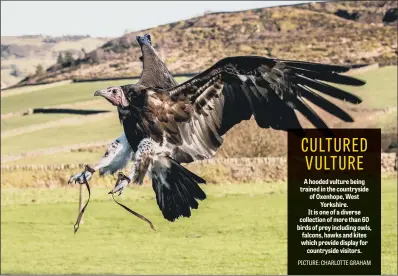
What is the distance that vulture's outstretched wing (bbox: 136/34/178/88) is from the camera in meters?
9.72

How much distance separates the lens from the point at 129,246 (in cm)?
7162

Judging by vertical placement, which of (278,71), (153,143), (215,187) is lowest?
(215,187)

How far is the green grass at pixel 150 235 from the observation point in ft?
207

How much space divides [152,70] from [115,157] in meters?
1.04

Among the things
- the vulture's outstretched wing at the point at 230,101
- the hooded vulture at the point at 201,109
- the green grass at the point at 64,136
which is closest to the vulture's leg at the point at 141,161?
the hooded vulture at the point at 201,109

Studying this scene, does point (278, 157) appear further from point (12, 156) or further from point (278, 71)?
point (278, 71)

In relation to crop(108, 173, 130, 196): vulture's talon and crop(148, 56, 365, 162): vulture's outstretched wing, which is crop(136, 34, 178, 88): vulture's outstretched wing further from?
crop(108, 173, 130, 196): vulture's talon

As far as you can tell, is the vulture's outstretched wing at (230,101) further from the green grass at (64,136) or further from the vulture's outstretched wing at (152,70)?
the green grass at (64,136)

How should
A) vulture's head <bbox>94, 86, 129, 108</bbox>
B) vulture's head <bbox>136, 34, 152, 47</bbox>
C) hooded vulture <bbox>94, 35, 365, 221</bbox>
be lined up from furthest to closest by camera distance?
vulture's head <bbox>136, 34, 152, 47</bbox> < hooded vulture <bbox>94, 35, 365, 221</bbox> < vulture's head <bbox>94, 86, 129, 108</bbox>

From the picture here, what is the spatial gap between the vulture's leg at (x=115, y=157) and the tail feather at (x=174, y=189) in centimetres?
42

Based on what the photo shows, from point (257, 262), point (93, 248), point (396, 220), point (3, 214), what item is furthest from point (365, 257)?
point (3, 214)

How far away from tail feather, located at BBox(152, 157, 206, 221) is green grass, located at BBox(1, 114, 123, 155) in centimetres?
3305

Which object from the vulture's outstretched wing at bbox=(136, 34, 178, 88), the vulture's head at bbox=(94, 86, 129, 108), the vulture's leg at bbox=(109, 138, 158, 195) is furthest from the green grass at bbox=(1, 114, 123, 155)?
the vulture's head at bbox=(94, 86, 129, 108)

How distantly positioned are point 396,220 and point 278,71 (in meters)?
74.9
